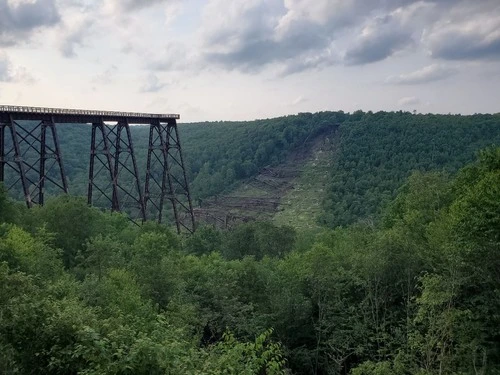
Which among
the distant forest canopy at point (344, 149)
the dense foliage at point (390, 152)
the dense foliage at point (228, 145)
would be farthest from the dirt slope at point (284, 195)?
the dense foliage at point (390, 152)

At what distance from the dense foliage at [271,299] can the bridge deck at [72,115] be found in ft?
15.9

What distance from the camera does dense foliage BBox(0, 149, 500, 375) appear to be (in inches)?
291

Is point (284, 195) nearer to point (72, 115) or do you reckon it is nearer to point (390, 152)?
point (390, 152)

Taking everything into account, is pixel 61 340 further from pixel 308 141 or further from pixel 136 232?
pixel 308 141

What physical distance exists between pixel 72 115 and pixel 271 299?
50.6ft

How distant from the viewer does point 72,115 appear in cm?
2611

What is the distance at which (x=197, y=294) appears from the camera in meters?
18.7

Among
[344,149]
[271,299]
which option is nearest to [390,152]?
[344,149]

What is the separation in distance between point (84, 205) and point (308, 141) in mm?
92310

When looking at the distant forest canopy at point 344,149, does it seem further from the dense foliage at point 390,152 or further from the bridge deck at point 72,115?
the bridge deck at point 72,115

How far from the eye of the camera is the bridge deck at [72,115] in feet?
73.6

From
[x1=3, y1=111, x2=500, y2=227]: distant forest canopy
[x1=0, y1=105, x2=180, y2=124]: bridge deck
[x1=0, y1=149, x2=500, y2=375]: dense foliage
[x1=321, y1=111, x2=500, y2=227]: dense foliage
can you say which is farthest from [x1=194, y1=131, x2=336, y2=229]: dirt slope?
[x1=0, y1=149, x2=500, y2=375]: dense foliage

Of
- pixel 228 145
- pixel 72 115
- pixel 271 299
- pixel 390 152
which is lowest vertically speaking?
pixel 271 299

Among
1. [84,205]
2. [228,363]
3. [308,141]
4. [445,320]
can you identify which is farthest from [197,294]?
[308,141]
